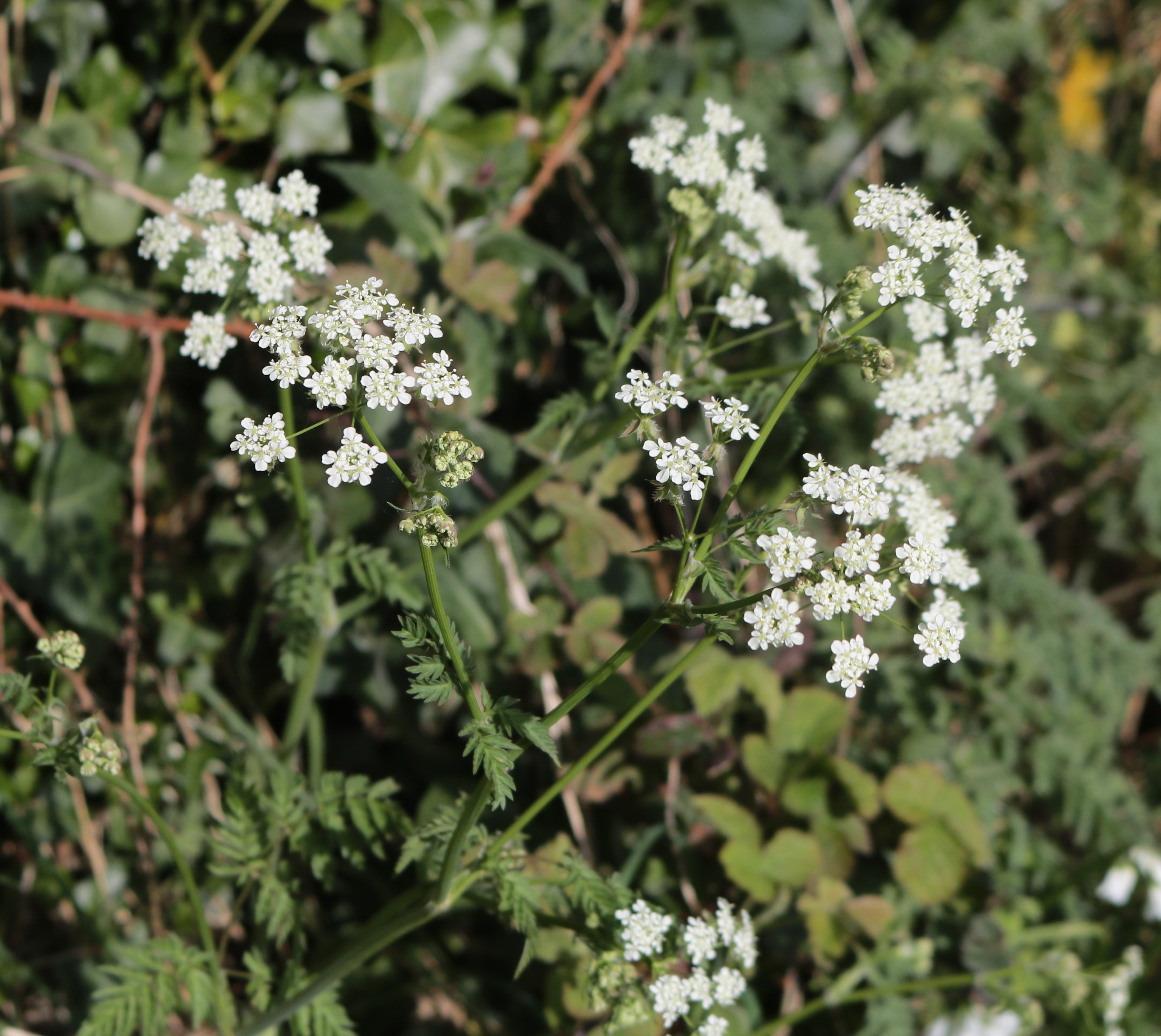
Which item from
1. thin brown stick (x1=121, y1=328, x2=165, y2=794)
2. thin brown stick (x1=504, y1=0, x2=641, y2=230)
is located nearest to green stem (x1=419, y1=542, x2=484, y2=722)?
thin brown stick (x1=121, y1=328, x2=165, y2=794)

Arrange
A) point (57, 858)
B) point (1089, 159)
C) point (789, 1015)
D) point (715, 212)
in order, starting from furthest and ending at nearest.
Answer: point (1089, 159) → point (57, 858) → point (789, 1015) → point (715, 212)

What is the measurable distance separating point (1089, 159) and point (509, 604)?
9.51 feet

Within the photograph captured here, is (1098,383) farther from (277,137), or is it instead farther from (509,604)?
(277,137)

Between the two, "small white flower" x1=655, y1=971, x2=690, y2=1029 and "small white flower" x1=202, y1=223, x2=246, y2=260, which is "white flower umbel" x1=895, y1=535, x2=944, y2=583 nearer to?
"small white flower" x1=655, y1=971, x2=690, y2=1029

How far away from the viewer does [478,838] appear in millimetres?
1644

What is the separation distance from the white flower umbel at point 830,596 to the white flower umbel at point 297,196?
3.56 feet

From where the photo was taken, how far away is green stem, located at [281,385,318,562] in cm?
170

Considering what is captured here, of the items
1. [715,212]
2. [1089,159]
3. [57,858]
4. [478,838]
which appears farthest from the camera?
[1089,159]

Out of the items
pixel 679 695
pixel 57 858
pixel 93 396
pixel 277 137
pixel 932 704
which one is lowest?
pixel 57 858

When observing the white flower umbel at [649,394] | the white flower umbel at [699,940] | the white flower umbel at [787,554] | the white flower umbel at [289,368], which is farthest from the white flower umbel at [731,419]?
the white flower umbel at [699,940]

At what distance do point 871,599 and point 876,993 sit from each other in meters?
1.24

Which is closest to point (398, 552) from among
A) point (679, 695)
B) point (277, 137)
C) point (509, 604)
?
point (509, 604)

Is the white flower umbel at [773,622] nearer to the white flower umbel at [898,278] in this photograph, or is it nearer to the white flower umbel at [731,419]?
the white flower umbel at [731,419]

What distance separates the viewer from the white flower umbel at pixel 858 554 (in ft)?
4.55
